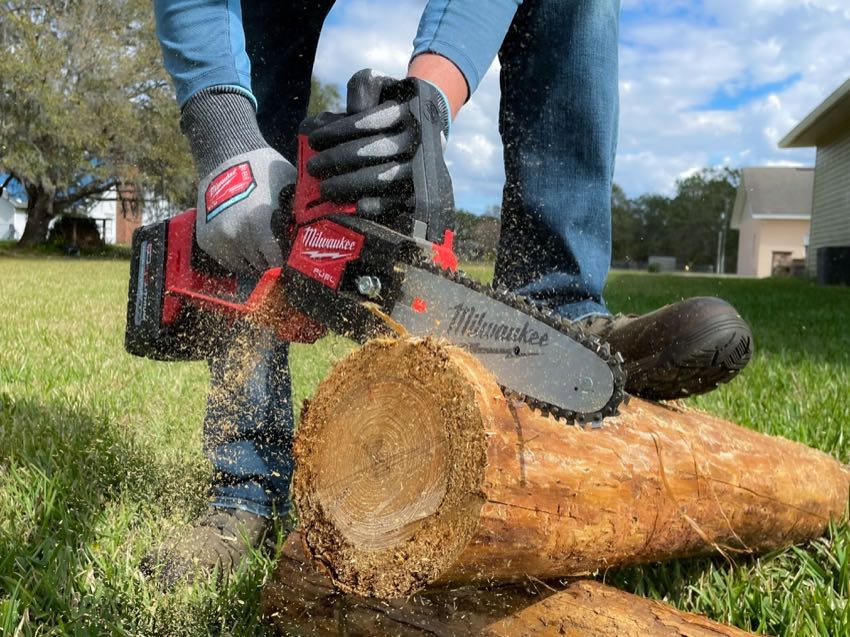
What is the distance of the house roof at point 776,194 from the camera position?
43.2 m

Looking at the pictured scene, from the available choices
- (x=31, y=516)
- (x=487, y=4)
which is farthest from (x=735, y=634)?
(x=31, y=516)

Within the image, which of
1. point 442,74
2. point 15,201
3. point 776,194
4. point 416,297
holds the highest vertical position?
point 776,194

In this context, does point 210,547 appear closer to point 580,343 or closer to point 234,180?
point 234,180

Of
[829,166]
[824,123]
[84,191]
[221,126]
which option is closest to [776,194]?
[829,166]

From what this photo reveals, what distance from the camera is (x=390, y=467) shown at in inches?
54.1

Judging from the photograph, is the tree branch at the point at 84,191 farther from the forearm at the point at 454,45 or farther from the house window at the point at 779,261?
the forearm at the point at 454,45

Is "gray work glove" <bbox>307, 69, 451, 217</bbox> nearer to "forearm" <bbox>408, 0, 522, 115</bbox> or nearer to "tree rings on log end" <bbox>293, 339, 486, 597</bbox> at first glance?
"forearm" <bbox>408, 0, 522, 115</bbox>

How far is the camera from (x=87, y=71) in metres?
26.6

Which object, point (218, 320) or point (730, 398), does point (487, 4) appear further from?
point (730, 398)

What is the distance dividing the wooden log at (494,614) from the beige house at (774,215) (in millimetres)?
44815

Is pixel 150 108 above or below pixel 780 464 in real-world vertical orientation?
above

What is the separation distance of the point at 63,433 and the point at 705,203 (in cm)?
7358

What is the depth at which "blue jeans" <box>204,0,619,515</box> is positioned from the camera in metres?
2.13

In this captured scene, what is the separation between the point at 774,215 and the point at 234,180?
4614 cm
